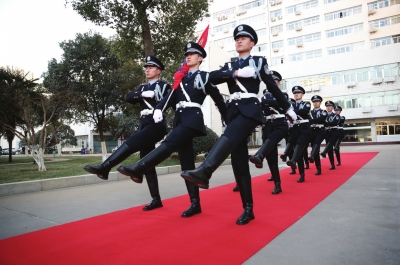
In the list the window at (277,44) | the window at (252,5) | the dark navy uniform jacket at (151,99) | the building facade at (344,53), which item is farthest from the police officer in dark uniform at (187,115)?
the window at (252,5)

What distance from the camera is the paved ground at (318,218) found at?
2230mm

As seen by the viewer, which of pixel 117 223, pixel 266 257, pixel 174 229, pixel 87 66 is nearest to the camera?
pixel 266 257

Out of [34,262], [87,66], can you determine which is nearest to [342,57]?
[87,66]

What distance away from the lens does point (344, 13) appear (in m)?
34.6

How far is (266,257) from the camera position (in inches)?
87.1

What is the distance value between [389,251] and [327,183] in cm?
371

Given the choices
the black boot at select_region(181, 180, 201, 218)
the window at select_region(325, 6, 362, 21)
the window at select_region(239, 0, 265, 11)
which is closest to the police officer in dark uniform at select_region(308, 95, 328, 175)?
the black boot at select_region(181, 180, 201, 218)

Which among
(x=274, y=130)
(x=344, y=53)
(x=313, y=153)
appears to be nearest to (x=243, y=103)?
(x=274, y=130)

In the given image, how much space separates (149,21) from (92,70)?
8798 millimetres

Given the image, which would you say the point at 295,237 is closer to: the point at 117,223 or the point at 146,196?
the point at 117,223

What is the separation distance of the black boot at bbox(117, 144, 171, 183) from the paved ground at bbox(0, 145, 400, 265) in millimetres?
1067

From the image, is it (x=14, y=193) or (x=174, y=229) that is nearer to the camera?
(x=174, y=229)

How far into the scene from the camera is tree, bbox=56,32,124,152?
1939cm

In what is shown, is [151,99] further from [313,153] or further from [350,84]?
[350,84]
